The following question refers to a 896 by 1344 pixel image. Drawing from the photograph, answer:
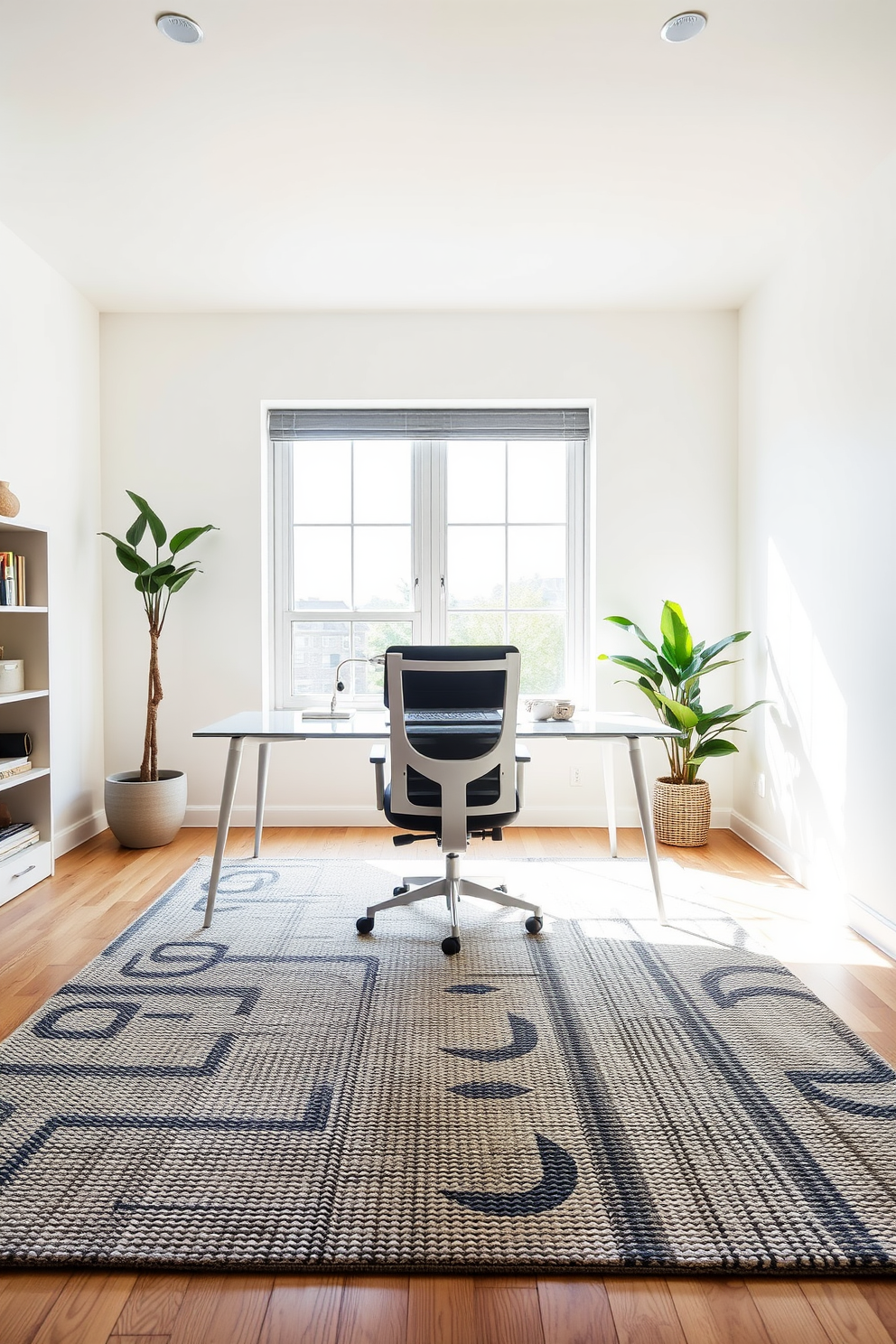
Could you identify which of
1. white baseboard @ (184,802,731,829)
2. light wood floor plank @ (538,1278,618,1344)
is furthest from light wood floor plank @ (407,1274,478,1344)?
white baseboard @ (184,802,731,829)

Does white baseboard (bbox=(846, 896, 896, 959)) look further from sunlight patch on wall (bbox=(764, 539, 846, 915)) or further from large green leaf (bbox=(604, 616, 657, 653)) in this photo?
large green leaf (bbox=(604, 616, 657, 653))

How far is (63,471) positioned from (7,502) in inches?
33.1

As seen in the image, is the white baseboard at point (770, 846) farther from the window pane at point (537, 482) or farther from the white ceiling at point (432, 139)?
the white ceiling at point (432, 139)

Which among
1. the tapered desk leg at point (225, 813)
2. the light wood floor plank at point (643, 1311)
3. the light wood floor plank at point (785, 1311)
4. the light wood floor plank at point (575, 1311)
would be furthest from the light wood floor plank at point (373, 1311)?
the tapered desk leg at point (225, 813)

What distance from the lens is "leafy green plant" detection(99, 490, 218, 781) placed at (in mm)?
3961

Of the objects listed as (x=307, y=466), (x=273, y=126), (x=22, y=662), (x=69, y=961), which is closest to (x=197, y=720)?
(x=22, y=662)

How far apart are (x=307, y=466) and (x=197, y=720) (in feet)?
4.98

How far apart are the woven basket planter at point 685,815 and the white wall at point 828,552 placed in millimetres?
272

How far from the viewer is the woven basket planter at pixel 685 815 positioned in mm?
3996

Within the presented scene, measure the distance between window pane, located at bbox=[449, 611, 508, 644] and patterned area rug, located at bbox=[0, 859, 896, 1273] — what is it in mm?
2058

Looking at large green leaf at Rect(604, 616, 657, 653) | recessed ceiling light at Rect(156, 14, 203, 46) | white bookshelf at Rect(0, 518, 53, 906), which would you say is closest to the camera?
recessed ceiling light at Rect(156, 14, 203, 46)

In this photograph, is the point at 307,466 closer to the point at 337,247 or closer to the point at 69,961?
the point at 337,247

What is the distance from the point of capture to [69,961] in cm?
259

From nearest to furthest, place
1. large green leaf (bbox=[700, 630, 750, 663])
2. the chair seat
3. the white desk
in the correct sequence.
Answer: the chair seat → the white desk → large green leaf (bbox=[700, 630, 750, 663])
